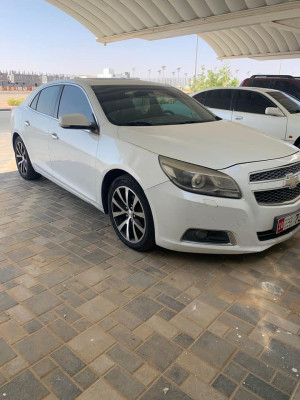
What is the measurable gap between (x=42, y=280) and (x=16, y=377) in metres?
0.99

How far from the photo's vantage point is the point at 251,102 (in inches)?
283

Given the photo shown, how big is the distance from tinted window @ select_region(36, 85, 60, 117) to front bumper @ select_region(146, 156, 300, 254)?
7.52 feet

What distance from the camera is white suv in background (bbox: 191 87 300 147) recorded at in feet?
21.9

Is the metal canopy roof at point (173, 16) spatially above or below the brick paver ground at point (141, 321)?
above

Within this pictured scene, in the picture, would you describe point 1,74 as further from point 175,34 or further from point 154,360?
point 154,360

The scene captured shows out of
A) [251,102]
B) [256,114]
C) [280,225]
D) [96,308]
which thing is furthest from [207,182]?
[251,102]

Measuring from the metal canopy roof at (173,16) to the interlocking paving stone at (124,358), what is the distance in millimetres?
14051

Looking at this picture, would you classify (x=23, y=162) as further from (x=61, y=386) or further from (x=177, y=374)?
(x=177, y=374)

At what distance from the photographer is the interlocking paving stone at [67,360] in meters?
1.92

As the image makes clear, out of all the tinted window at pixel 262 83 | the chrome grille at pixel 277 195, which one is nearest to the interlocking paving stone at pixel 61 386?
Answer: the chrome grille at pixel 277 195

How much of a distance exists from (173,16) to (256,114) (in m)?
11.1

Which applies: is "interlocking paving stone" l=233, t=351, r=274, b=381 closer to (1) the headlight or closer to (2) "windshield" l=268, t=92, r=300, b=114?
(1) the headlight

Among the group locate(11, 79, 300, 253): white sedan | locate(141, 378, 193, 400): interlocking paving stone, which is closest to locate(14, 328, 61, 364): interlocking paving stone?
locate(141, 378, 193, 400): interlocking paving stone

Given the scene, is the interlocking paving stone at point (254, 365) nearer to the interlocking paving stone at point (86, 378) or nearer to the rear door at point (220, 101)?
the interlocking paving stone at point (86, 378)
